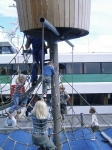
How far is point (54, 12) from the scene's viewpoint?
3422 mm

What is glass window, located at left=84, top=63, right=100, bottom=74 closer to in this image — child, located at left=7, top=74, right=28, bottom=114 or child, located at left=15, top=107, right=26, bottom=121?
child, located at left=15, top=107, right=26, bottom=121

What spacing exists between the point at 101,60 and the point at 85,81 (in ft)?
4.21

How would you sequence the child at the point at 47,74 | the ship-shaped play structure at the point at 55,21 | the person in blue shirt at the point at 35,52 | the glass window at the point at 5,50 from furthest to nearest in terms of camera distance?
the glass window at the point at 5,50
the person in blue shirt at the point at 35,52
the child at the point at 47,74
the ship-shaped play structure at the point at 55,21

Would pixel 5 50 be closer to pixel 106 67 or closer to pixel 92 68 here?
pixel 92 68

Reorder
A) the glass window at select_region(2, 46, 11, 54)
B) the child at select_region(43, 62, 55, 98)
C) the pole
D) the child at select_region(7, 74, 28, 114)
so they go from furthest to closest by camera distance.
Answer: the glass window at select_region(2, 46, 11, 54)
the child at select_region(7, 74, 28, 114)
the pole
the child at select_region(43, 62, 55, 98)

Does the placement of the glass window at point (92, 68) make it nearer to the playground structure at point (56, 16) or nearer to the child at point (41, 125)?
the playground structure at point (56, 16)

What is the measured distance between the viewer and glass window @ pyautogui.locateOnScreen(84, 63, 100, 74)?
520 inches

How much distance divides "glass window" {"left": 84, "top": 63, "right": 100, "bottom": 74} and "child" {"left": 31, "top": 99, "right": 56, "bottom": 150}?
32.4ft

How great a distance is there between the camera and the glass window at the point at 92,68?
13.2 meters

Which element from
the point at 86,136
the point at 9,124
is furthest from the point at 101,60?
the point at 86,136

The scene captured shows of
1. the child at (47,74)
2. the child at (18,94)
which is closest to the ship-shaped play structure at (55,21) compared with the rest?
the child at (47,74)

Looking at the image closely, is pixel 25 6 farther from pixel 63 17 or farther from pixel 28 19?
pixel 63 17

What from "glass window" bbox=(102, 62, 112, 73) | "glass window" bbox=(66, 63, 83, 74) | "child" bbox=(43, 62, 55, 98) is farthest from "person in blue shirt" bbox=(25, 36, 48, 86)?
"glass window" bbox=(102, 62, 112, 73)

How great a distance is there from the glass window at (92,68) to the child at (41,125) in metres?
9.86
